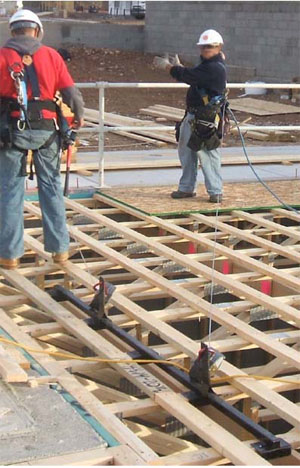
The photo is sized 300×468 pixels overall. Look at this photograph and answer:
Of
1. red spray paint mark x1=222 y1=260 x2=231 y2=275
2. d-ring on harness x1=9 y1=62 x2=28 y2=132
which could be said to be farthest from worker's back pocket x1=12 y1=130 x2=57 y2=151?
red spray paint mark x1=222 y1=260 x2=231 y2=275

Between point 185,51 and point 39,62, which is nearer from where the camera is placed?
point 39,62

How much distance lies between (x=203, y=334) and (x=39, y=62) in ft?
8.28

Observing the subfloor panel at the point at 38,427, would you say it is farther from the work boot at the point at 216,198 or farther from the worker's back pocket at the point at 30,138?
the work boot at the point at 216,198

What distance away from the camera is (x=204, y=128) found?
716 centimetres

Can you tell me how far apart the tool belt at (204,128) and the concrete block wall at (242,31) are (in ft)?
45.1

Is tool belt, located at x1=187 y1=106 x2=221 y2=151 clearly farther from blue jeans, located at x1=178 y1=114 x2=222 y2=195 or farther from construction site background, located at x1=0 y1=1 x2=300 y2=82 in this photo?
construction site background, located at x1=0 y1=1 x2=300 y2=82

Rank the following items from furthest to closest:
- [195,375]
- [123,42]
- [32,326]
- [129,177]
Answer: [123,42]
[129,177]
[32,326]
[195,375]

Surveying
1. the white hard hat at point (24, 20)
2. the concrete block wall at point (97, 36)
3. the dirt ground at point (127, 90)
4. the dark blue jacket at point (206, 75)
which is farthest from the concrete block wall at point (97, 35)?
the white hard hat at point (24, 20)

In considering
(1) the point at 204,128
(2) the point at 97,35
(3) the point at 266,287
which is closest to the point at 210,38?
(1) the point at 204,128

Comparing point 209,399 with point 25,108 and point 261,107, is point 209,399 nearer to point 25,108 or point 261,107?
point 25,108

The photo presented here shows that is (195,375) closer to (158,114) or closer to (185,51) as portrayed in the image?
(158,114)

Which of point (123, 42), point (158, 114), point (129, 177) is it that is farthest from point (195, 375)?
point (123, 42)

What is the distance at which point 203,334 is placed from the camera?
6.44 metres

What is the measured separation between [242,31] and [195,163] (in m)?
15.4
